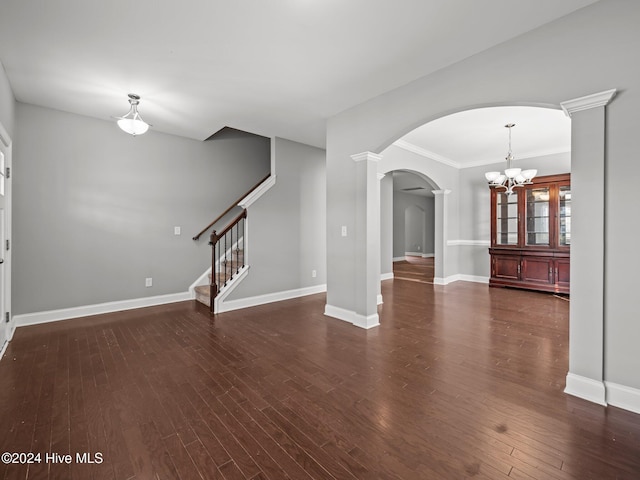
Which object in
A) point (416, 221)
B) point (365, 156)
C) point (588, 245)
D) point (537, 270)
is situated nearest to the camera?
point (588, 245)

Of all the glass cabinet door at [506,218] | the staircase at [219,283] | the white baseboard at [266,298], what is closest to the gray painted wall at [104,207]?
the staircase at [219,283]

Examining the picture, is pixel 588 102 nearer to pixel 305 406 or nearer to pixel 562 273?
pixel 305 406

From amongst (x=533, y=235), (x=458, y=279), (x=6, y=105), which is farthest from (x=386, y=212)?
(x=6, y=105)

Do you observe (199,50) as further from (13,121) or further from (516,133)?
(516,133)

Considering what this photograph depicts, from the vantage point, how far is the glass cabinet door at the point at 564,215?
18.7 feet

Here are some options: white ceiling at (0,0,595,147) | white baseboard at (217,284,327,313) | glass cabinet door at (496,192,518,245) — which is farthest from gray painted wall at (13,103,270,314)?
glass cabinet door at (496,192,518,245)

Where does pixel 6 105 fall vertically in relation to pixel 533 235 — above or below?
above

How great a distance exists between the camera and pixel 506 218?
21.3 ft

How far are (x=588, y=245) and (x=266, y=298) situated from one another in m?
4.22

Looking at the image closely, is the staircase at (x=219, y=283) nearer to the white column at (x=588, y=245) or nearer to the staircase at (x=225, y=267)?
the staircase at (x=225, y=267)

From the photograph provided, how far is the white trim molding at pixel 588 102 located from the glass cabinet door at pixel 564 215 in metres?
4.57

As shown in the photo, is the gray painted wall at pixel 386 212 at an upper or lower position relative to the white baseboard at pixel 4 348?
upper

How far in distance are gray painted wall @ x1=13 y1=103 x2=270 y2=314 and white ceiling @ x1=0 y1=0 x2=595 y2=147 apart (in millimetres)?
560

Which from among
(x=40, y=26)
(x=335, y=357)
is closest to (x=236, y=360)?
(x=335, y=357)
